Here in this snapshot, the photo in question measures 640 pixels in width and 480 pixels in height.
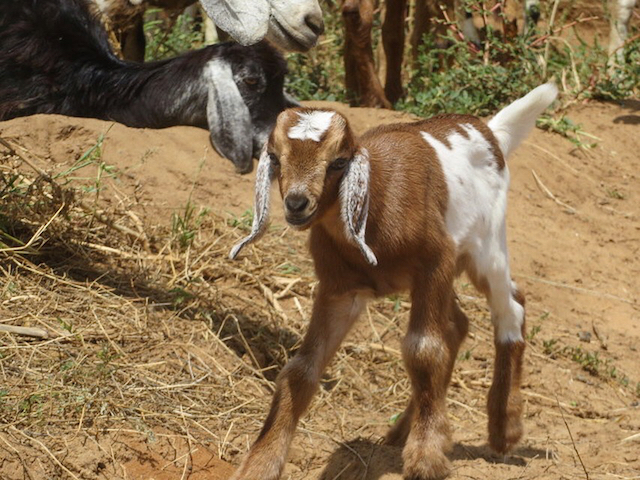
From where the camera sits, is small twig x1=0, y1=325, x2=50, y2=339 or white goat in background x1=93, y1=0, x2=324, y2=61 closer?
small twig x1=0, y1=325, x2=50, y2=339

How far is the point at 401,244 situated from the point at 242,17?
2431 millimetres

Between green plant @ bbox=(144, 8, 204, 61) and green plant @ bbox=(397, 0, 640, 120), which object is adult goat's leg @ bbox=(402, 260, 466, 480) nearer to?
green plant @ bbox=(397, 0, 640, 120)

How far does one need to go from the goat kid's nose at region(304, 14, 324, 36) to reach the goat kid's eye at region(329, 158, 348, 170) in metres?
2.18

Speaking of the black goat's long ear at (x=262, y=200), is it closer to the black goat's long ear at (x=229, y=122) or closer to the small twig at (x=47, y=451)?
the small twig at (x=47, y=451)

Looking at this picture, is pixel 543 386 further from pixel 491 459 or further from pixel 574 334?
pixel 491 459

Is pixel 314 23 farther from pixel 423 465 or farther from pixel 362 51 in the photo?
pixel 423 465

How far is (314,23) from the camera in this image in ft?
19.3

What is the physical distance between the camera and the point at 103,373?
487 cm

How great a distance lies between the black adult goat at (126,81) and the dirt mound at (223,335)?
24cm

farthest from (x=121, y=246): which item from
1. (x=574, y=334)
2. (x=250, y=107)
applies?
(x=574, y=334)

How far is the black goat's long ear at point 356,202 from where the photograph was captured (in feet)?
12.6

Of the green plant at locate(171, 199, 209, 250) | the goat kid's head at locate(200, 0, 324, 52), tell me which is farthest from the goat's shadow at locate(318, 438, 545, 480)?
the goat kid's head at locate(200, 0, 324, 52)

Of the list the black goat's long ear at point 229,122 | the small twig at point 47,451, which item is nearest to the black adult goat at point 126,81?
the black goat's long ear at point 229,122

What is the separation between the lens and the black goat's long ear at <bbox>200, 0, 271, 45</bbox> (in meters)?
5.96
